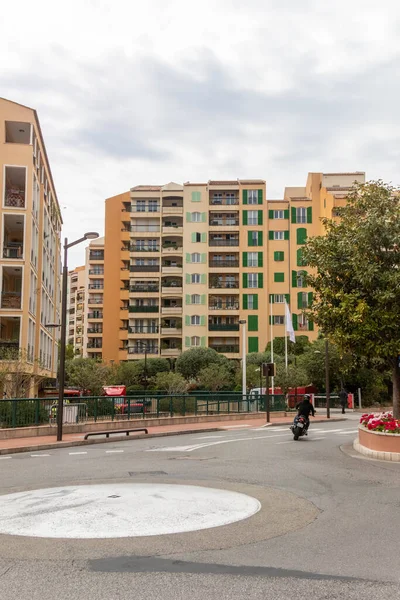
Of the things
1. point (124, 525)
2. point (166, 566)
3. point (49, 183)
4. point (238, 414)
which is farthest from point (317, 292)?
point (49, 183)

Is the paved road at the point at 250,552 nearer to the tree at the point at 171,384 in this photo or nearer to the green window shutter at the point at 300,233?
the tree at the point at 171,384

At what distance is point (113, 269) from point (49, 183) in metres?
37.1

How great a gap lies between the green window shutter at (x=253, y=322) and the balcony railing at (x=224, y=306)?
228 cm

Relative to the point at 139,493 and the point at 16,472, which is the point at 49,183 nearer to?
the point at 16,472

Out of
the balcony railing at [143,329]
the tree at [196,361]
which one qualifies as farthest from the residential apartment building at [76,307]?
the tree at [196,361]

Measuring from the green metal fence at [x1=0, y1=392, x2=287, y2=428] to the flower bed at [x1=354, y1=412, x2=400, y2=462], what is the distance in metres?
12.0

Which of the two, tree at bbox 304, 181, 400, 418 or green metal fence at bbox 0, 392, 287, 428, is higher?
tree at bbox 304, 181, 400, 418

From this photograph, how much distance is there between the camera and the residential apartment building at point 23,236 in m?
40.5

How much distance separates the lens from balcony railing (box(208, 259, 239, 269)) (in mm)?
86250

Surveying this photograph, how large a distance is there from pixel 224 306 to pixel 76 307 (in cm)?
6351

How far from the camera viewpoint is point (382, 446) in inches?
644

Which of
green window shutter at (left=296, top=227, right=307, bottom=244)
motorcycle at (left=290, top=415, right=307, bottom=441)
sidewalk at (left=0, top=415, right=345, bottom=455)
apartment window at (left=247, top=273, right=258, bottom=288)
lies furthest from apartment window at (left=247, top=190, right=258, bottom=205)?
motorcycle at (left=290, top=415, right=307, bottom=441)

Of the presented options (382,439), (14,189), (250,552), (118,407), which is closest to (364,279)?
(382,439)

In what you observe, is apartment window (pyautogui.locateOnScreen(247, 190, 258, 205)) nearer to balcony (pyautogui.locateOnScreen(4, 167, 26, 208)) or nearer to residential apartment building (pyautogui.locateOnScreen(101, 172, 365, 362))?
residential apartment building (pyautogui.locateOnScreen(101, 172, 365, 362))
